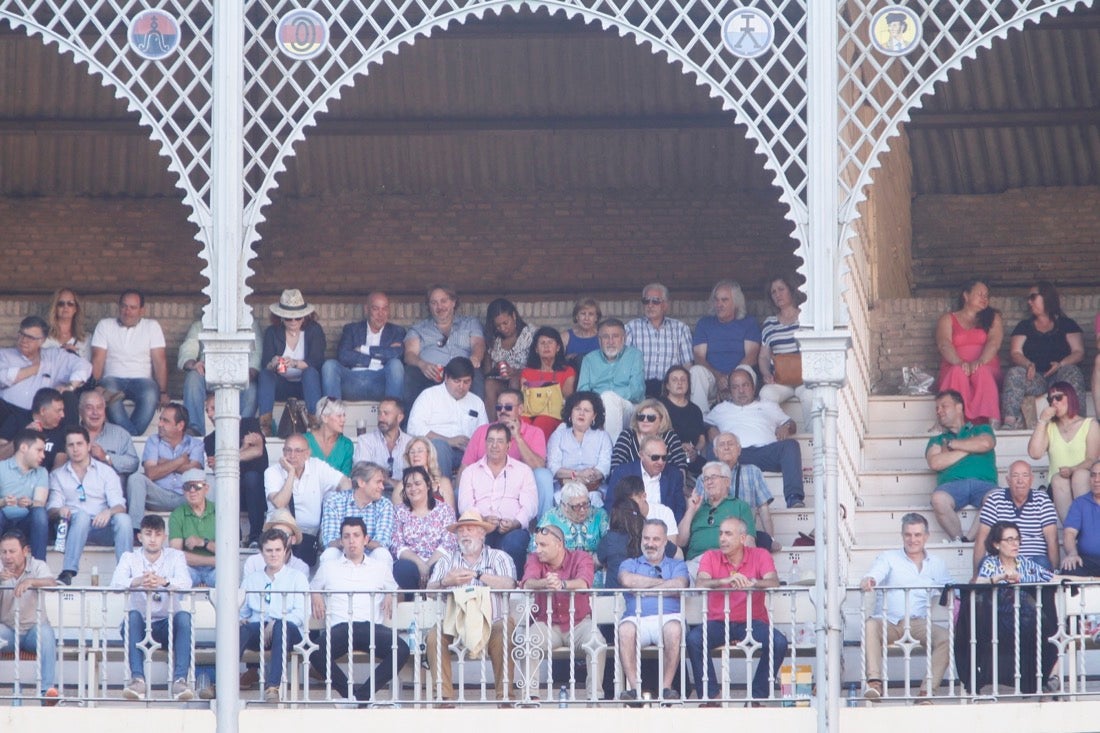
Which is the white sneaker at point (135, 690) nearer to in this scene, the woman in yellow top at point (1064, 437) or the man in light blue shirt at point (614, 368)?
the man in light blue shirt at point (614, 368)

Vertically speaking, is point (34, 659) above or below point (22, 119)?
below

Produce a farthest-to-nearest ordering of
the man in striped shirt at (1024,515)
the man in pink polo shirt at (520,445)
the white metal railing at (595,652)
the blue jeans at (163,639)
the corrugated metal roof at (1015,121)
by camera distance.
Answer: the corrugated metal roof at (1015,121), the man in pink polo shirt at (520,445), the man in striped shirt at (1024,515), the blue jeans at (163,639), the white metal railing at (595,652)

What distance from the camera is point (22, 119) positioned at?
19.8 metres

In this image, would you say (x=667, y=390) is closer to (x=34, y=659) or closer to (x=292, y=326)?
(x=292, y=326)

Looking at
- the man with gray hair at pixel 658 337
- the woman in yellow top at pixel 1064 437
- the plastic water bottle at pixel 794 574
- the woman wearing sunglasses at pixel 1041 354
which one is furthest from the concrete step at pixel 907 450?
the plastic water bottle at pixel 794 574

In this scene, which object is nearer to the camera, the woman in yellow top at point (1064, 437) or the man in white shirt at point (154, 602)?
the man in white shirt at point (154, 602)

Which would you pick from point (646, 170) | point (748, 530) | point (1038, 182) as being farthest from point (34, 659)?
point (1038, 182)

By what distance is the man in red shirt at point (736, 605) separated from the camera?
14.3 meters

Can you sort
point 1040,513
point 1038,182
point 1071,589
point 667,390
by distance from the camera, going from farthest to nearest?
point 1038,182
point 667,390
point 1040,513
point 1071,589

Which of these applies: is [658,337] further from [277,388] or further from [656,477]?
[277,388]

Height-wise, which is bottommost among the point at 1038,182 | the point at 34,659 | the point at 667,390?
the point at 34,659

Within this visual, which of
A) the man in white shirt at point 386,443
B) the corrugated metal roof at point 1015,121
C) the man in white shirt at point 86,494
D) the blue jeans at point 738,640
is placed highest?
the corrugated metal roof at point 1015,121

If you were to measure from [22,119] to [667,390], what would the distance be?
650cm

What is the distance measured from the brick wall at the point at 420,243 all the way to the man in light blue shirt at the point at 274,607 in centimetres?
518
